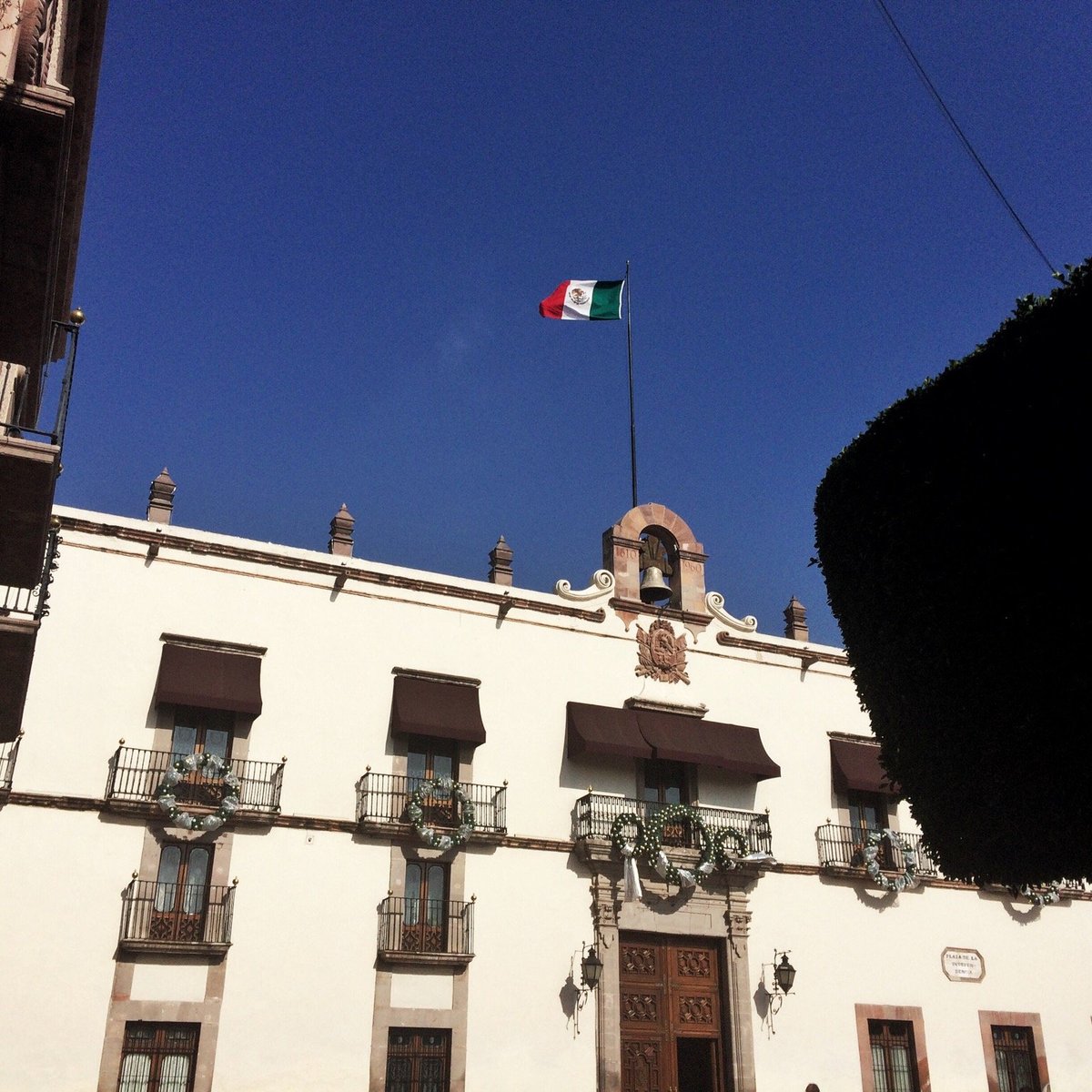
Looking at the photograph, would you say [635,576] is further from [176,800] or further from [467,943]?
[176,800]

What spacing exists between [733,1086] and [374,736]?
953cm

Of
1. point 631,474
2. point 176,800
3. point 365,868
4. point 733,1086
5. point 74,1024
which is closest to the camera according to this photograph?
point 74,1024

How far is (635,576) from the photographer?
81.7ft

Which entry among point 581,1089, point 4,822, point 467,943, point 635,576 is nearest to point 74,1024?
point 4,822

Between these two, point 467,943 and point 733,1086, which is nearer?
point 467,943

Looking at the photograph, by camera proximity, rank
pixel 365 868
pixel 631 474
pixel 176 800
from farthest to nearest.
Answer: pixel 631 474 < pixel 365 868 < pixel 176 800

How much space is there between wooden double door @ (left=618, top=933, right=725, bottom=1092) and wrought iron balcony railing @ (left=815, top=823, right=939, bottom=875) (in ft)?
11.1

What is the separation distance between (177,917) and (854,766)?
46.9 feet

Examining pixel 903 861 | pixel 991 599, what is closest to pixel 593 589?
pixel 903 861

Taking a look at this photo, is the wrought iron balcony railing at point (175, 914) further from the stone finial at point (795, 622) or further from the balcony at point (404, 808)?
the stone finial at point (795, 622)

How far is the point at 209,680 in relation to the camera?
64.6ft

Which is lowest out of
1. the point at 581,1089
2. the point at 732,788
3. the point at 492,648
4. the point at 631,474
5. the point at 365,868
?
the point at 581,1089

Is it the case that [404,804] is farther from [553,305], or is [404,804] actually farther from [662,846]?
[553,305]

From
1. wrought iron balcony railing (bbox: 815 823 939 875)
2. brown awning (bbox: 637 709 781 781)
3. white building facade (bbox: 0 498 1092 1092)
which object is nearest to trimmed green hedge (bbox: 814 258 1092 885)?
brown awning (bbox: 637 709 781 781)
